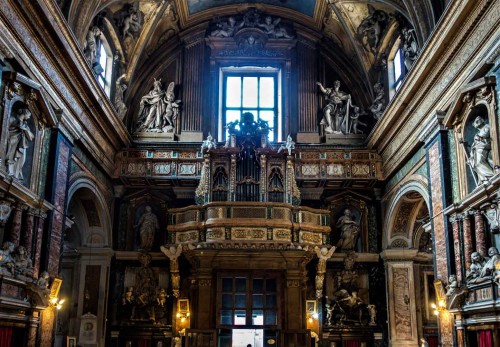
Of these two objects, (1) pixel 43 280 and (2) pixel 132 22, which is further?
(2) pixel 132 22

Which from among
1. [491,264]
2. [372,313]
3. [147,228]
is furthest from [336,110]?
[491,264]

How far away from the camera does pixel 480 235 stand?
480 inches

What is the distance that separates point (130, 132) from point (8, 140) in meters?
9.12

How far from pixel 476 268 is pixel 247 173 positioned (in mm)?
8362

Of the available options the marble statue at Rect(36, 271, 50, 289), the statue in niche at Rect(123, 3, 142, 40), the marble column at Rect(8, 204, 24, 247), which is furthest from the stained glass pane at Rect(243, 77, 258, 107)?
the marble column at Rect(8, 204, 24, 247)

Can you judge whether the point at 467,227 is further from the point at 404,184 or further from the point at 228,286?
the point at 228,286

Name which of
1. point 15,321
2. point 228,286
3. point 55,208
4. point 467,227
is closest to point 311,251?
point 228,286

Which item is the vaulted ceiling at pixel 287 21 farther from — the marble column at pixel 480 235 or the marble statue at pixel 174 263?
the marble column at pixel 480 235

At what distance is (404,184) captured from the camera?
17.6 meters

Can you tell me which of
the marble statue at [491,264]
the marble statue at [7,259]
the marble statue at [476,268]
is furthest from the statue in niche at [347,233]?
the marble statue at [7,259]

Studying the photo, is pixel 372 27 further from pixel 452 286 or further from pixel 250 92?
pixel 452 286

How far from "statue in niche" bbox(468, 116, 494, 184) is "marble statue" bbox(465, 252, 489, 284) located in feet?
4.81

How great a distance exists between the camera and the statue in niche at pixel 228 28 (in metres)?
22.3

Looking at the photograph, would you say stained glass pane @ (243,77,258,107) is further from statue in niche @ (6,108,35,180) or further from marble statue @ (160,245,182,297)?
statue in niche @ (6,108,35,180)
